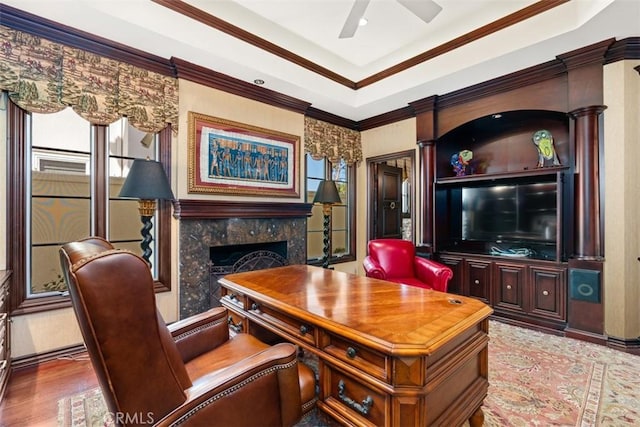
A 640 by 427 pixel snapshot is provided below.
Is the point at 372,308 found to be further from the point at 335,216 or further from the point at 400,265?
the point at 335,216

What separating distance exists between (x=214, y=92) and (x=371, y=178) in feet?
9.10

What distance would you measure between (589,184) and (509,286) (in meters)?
1.32

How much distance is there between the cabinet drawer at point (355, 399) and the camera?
1.17 metres

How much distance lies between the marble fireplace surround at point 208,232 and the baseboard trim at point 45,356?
0.87 metres

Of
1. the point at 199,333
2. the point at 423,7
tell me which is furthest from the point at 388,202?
the point at 199,333

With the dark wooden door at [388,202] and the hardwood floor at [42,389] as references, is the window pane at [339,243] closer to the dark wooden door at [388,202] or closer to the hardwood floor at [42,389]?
the dark wooden door at [388,202]

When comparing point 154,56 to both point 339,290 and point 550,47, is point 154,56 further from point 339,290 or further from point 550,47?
point 550,47

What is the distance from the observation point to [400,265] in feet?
11.8

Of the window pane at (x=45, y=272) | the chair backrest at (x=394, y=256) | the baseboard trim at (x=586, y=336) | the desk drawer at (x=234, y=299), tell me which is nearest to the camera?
the desk drawer at (x=234, y=299)

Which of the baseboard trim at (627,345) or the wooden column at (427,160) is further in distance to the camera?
the wooden column at (427,160)

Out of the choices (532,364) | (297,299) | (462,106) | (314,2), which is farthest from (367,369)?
(462,106)

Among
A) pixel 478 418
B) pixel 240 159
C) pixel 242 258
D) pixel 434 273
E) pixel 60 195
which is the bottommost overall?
pixel 478 418

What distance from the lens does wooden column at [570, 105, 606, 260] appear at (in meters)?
2.83

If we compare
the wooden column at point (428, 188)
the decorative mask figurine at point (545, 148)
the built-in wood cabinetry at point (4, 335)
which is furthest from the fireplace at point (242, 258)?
the decorative mask figurine at point (545, 148)
